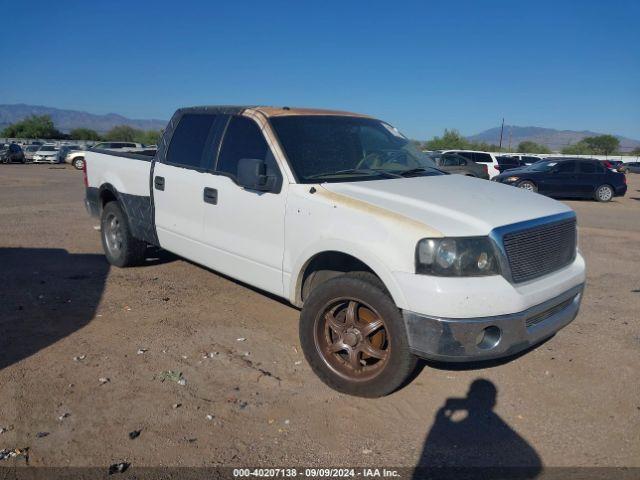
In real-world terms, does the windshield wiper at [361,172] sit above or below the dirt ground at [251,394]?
above

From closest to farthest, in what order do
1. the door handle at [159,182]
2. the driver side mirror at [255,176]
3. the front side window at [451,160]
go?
the driver side mirror at [255,176], the door handle at [159,182], the front side window at [451,160]

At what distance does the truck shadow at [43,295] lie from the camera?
4500 millimetres

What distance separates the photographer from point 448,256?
128 inches

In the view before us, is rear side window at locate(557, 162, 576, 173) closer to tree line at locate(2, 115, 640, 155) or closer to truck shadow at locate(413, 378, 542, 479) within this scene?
truck shadow at locate(413, 378, 542, 479)

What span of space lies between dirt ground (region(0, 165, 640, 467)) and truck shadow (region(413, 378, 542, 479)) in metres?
0.01

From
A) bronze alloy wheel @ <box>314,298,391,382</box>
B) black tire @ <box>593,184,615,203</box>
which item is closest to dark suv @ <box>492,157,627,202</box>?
black tire @ <box>593,184,615,203</box>

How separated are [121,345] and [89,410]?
1066 mm

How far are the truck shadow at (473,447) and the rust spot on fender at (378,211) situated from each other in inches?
48.8

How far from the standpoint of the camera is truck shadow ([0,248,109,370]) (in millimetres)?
4500

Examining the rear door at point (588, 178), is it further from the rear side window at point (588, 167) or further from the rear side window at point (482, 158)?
the rear side window at point (482, 158)

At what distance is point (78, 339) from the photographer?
14.9 ft

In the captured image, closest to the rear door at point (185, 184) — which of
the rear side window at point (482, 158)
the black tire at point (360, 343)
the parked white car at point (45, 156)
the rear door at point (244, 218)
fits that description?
the rear door at point (244, 218)

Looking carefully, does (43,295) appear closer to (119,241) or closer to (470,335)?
(119,241)

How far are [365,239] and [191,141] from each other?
2657 mm
